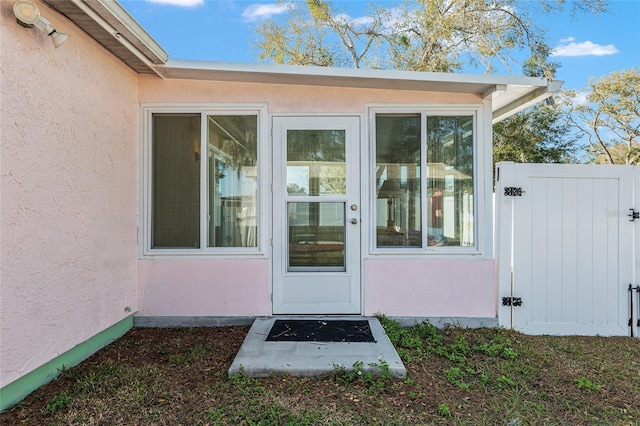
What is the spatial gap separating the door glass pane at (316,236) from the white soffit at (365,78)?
1285mm

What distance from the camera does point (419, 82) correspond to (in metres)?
3.65

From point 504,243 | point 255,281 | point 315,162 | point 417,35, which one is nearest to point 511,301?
point 504,243

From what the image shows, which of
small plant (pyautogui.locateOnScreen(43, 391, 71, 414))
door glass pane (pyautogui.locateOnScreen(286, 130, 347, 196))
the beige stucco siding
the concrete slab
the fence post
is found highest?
the beige stucco siding

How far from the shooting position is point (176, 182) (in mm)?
3898

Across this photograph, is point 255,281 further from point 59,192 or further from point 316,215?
point 59,192

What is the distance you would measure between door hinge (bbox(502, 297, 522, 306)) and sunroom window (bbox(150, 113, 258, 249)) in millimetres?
2675

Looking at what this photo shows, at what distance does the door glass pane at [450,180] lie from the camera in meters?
3.89

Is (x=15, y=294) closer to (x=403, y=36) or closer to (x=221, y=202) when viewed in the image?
(x=221, y=202)

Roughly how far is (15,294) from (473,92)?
4247 millimetres

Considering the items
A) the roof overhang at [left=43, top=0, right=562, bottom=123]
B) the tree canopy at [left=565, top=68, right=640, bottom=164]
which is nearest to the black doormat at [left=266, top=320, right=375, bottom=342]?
the roof overhang at [left=43, top=0, right=562, bottom=123]

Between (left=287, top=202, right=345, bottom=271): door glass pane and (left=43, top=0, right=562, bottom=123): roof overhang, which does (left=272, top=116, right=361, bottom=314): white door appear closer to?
(left=287, top=202, right=345, bottom=271): door glass pane

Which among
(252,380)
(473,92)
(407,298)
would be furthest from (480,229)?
(252,380)

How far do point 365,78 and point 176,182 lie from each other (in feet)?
7.32

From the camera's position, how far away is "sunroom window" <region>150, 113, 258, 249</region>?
153 inches
